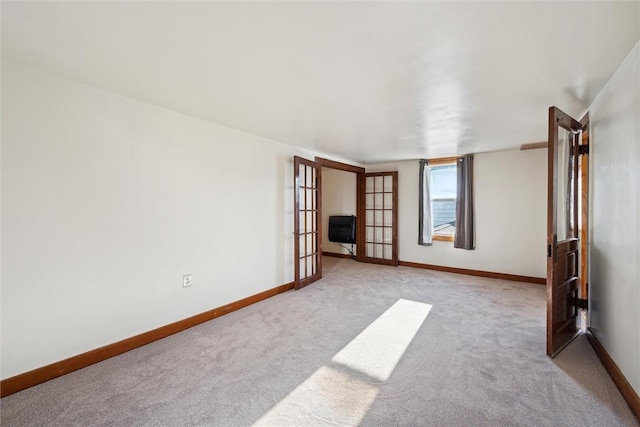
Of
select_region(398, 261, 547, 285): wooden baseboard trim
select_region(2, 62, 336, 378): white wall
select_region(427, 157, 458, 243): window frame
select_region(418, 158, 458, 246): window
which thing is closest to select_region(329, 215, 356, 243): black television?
select_region(398, 261, 547, 285): wooden baseboard trim

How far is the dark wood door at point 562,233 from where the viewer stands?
2.19m

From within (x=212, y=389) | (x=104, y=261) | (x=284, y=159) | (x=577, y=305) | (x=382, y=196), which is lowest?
(x=212, y=389)

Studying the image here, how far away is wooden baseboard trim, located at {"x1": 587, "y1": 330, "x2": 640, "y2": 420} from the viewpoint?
5.40ft

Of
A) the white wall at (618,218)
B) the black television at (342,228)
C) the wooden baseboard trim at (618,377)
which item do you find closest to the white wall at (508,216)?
the black television at (342,228)

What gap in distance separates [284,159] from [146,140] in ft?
6.26

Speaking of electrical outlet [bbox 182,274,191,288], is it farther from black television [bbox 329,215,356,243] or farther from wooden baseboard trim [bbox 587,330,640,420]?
black television [bbox 329,215,356,243]

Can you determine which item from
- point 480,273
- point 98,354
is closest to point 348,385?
point 98,354

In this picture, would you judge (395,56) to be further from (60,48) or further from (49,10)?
(60,48)

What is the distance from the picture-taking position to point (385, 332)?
2.76 meters

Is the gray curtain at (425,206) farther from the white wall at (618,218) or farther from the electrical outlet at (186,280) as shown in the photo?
the electrical outlet at (186,280)

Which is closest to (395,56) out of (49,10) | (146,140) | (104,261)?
(49,10)

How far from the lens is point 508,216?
466cm

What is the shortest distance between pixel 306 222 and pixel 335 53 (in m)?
3.04

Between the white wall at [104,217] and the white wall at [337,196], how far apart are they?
347 cm
